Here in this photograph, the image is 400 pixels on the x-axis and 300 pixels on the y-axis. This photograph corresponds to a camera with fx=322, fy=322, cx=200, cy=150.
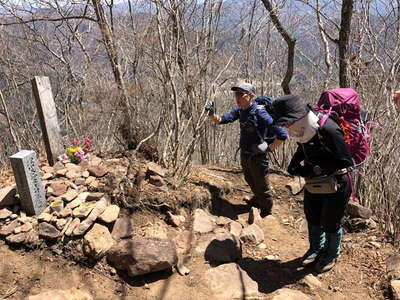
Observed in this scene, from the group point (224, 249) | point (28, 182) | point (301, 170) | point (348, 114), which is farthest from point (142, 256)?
point (348, 114)

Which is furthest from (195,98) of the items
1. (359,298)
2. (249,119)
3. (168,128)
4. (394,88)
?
(359,298)

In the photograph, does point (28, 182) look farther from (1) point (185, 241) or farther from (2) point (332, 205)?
(2) point (332, 205)

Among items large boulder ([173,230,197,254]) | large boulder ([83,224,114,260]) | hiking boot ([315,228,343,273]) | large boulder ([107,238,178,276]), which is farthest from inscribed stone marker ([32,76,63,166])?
hiking boot ([315,228,343,273])

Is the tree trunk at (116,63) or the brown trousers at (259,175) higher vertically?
the tree trunk at (116,63)

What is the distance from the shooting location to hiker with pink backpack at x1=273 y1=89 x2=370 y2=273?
2.32 meters

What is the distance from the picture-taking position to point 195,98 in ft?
13.8

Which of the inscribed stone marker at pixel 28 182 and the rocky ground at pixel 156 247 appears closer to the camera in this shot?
the rocky ground at pixel 156 247

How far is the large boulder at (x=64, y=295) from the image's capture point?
218 centimetres

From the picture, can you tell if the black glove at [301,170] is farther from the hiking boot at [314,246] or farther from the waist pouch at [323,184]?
Result: the hiking boot at [314,246]

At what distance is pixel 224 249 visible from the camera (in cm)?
303

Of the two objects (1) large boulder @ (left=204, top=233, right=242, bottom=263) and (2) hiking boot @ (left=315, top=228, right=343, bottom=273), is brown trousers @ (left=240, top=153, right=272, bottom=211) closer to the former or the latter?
(1) large boulder @ (left=204, top=233, right=242, bottom=263)

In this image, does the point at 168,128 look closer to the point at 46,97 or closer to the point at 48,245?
the point at 46,97

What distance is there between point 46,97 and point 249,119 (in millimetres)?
2293

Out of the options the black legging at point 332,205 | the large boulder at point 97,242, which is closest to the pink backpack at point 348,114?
the black legging at point 332,205
